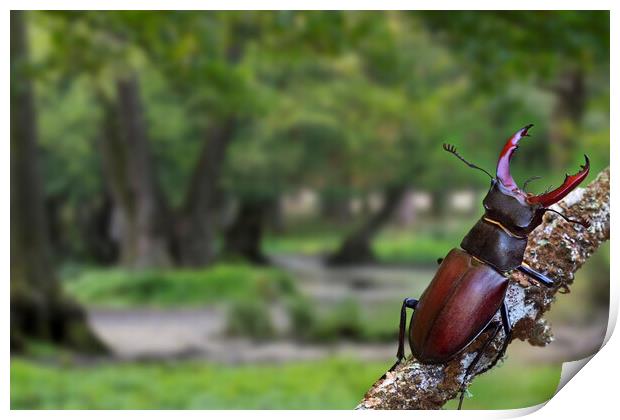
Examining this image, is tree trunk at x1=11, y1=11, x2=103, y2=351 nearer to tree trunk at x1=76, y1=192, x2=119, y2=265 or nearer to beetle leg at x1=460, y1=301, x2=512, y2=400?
tree trunk at x1=76, y1=192, x2=119, y2=265

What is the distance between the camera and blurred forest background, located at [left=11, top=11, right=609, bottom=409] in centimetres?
194

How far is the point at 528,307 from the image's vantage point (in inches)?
21.1

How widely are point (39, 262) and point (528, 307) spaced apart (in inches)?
73.4

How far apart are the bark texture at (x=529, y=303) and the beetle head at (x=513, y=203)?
0.02 m

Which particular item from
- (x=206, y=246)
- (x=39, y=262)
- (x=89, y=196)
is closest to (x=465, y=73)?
(x=206, y=246)

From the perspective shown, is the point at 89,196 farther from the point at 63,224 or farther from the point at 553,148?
the point at 553,148

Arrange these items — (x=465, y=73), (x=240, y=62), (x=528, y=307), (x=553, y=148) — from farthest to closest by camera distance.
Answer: (x=240, y=62) → (x=465, y=73) → (x=553, y=148) → (x=528, y=307)

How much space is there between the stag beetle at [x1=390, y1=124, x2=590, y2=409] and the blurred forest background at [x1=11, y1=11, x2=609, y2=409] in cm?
133

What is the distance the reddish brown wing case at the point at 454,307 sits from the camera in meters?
0.51

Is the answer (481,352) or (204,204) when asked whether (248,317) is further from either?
(481,352)

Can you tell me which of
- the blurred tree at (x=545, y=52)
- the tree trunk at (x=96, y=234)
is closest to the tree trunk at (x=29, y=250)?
the tree trunk at (x=96, y=234)

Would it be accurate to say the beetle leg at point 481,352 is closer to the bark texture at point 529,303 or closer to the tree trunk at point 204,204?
the bark texture at point 529,303

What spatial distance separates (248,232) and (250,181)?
0.16 metres

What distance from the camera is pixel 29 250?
2.10 metres
